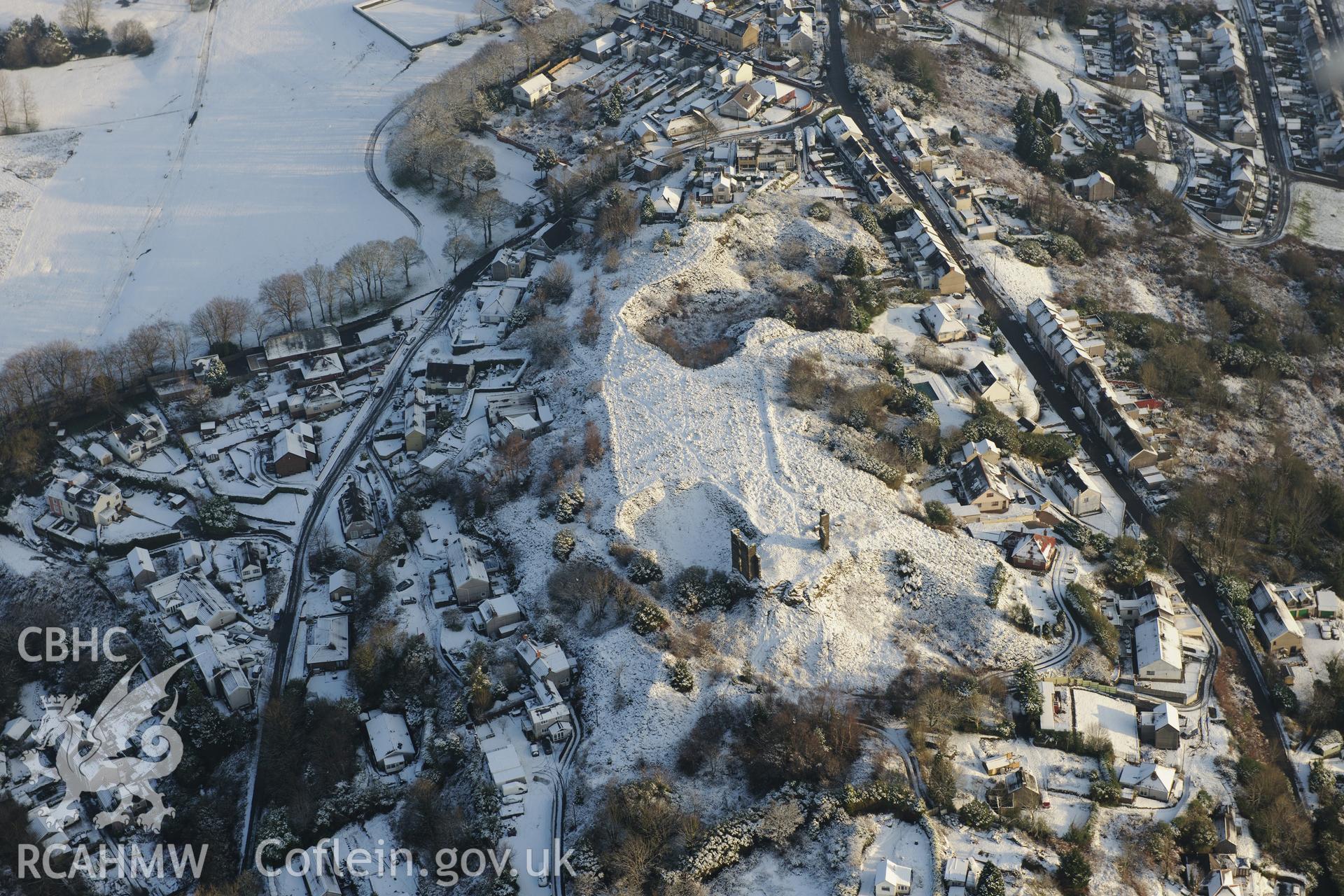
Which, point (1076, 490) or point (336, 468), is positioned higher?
point (1076, 490)

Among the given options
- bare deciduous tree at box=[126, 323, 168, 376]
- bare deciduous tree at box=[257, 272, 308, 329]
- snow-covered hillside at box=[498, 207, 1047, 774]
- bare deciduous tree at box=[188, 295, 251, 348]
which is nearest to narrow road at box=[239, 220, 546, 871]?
bare deciduous tree at box=[257, 272, 308, 329]

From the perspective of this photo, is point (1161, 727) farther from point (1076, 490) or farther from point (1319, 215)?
point (1319, 215)

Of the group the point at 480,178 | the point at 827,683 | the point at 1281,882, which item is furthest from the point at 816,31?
the point at 1281,882

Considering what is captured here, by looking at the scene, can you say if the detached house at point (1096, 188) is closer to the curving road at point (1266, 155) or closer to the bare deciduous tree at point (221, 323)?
the curving road at point (1266, 155)

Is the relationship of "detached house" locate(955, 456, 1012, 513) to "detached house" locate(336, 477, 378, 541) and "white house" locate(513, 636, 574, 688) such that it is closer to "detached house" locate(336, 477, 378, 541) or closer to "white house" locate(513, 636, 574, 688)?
"white house" locate(513, 636, 574, 688)

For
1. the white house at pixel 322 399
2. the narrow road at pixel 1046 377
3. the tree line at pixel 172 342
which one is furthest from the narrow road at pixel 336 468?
the narrow road at pixel 1046 377

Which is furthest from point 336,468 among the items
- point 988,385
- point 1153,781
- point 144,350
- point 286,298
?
point 1153,781

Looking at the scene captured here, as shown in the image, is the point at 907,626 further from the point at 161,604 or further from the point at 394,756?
the point at 161,604
